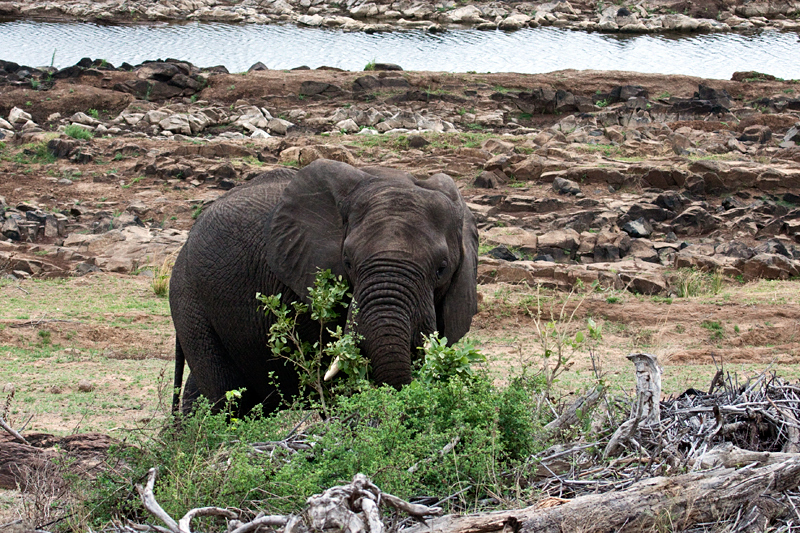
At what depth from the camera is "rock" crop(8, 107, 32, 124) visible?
2577cm

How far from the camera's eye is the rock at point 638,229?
17250 mm

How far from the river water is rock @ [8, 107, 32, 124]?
40.1 feet

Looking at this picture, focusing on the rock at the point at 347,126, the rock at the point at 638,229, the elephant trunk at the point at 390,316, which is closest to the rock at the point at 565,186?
the rock at the point at 638,229

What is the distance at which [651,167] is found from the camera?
67.2ft

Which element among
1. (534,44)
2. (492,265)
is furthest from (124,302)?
(534,44)

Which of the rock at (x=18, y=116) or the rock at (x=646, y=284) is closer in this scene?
the rock at (x=646, y=284)

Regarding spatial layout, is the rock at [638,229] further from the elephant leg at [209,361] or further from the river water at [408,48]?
the river water at [408,48]

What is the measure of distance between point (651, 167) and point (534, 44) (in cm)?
2768

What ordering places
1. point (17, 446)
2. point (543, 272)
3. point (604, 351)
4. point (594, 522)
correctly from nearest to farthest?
point (594, 522), point (17, 446), point (604, 351), point (543, 272)

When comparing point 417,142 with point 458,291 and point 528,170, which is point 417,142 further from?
point 458,291

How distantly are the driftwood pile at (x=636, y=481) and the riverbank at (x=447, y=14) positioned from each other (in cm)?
4647

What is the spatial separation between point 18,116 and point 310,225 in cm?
2264

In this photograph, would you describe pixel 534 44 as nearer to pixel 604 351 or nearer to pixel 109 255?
pixel 109 255

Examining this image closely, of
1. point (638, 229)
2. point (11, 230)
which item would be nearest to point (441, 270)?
point (638, 229)
